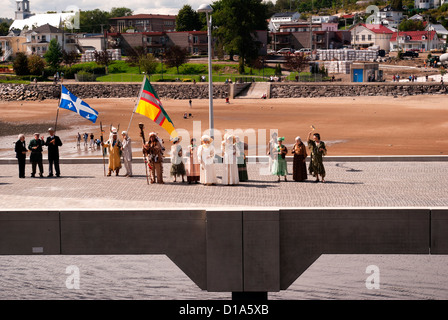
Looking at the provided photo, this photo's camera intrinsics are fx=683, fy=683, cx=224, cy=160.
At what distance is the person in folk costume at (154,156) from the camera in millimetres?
18266

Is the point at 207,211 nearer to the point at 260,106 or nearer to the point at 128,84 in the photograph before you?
the point at 260,106

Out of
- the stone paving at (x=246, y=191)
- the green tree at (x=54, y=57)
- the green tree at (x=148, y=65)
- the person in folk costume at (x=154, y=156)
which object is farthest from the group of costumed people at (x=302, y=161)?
the green tree at (x=54, y=57)

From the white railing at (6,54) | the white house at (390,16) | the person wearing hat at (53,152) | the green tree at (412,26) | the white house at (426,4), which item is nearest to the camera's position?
the person wearing hat at (53,152)

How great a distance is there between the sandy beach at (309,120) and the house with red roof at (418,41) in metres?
55.1

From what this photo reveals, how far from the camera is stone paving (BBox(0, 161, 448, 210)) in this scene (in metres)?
15.3

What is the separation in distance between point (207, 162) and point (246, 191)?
1544 mm

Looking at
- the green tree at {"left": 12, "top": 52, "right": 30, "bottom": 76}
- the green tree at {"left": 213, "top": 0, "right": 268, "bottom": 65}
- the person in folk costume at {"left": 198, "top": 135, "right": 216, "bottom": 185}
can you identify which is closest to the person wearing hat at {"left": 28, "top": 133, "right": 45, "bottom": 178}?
the person in folk costume at {"left": 198, "top": 135, "right": 216, "bottom": 185}

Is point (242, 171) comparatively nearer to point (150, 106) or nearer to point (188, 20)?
point (150, 106)

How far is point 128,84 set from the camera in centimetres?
7588

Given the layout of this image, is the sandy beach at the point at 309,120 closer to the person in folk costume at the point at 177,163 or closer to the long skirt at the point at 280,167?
the long skirt at the point at 280,167

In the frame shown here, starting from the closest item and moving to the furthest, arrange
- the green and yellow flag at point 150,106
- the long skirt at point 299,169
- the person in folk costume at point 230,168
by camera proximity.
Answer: the person in folk costume at point 230,168
the long skirt at point 299,169
the green and yellow flag at point 150,106

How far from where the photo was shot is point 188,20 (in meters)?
124

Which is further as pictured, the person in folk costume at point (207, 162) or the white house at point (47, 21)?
the white house at point (47, 21)

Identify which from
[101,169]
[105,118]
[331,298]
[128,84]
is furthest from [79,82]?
[331,298]
